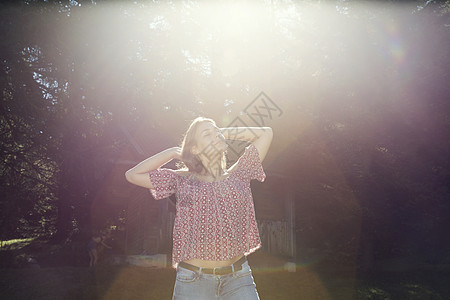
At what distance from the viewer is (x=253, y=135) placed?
3.76m

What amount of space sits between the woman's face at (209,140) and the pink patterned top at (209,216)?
0.76 ft

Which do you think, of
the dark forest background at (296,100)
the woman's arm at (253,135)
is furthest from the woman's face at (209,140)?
the dark forest background at (296,100)

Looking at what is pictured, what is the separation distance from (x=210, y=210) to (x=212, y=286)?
1.73 ft

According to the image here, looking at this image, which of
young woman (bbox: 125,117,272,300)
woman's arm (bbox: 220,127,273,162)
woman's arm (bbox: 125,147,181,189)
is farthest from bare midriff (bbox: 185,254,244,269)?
woman's arm (bbox: 220,127,273,162)

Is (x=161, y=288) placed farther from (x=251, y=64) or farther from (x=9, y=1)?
(x=251, y=64)

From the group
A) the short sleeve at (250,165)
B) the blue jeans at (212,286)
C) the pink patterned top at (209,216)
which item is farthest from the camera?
the short sleeve at (250,165)

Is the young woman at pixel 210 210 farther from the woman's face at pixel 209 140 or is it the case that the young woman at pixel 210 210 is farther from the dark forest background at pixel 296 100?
the dark forest background at pixel 296 100

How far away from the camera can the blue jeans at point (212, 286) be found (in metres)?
2.88

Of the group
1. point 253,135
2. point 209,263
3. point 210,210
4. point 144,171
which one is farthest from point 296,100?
point 209,263

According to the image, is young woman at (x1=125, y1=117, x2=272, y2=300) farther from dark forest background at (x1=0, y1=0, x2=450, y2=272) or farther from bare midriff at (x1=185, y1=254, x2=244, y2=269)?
dark forest background at (x1=0, y1=0, x2=450, y2=272)

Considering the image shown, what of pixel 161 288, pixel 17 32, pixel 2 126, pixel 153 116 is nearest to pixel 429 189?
pixel 161 288

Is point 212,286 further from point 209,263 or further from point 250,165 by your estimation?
point 250,165

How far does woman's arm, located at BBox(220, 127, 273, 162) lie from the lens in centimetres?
367

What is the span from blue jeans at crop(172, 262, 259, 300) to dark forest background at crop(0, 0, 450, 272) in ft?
34.4
